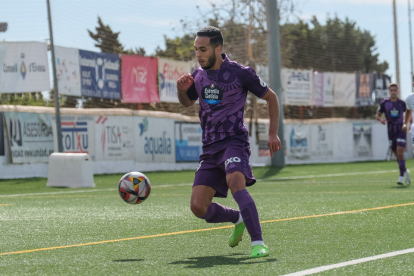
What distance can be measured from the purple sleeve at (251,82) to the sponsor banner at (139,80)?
806 inches

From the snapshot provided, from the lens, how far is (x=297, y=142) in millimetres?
33562

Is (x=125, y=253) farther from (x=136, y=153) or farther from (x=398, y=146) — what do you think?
(x=136, y=153)

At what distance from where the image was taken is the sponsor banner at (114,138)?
23.6m

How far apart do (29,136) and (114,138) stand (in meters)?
3.87

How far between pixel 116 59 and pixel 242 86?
2043 centimetres

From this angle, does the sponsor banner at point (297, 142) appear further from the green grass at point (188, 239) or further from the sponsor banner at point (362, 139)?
the green grass at point (188, 239)

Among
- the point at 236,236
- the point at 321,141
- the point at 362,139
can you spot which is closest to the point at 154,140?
the point at 321,141

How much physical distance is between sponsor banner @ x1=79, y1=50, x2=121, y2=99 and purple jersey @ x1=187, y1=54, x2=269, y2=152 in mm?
18723

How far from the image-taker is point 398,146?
47.8ft

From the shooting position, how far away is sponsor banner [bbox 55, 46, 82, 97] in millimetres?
22797

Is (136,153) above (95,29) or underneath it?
underneath

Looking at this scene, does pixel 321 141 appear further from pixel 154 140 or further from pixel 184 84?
pixel 184 84

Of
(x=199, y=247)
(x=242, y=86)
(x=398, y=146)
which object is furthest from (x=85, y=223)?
(x=398, y=146)

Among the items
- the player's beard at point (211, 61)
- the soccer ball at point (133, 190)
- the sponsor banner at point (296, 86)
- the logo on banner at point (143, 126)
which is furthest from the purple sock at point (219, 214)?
the sponsor banner at point (296, 86)
